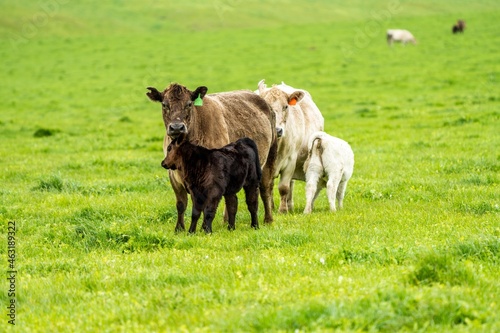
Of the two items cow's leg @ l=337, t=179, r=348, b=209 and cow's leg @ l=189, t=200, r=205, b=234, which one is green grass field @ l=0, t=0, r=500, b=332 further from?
Result: cow's leg @ l=189, t=200, r=205, b=234

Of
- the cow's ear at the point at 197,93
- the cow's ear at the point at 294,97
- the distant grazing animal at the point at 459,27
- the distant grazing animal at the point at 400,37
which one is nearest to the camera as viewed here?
the cow's ear at the point at 197,93

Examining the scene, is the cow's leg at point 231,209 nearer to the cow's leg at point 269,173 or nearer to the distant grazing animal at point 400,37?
the cow's leg at point 269,173

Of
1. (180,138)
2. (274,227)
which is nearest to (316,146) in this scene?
(274,227)

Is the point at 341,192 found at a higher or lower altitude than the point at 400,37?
lower

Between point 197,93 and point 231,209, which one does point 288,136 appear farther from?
point 231,209

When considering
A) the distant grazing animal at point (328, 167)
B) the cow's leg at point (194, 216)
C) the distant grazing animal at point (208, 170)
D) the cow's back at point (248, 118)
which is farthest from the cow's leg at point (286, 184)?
the cow's leg at point (194, 216)

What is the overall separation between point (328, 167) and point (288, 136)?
111 centimetres

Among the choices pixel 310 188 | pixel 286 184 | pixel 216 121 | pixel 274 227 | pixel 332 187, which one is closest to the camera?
pixel 274 227

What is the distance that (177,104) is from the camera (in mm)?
9680

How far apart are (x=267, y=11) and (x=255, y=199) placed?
79729 millimetres

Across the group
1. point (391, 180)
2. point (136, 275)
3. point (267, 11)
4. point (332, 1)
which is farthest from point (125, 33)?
point (136, 275)

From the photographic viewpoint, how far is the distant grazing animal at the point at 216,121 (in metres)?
9.72

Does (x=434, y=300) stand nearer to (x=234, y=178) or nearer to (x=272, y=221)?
(x=234, y=178)

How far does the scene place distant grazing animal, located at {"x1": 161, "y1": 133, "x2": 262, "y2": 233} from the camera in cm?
914
